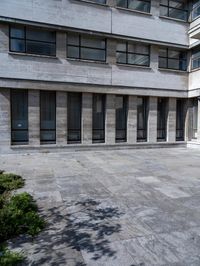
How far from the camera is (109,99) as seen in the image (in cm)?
1503

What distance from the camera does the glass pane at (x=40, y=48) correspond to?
43.6 ft

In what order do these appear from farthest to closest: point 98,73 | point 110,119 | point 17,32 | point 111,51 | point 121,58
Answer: point 121,58 < point 110,119 < point 111,51 < point 98,73 < point 17,32

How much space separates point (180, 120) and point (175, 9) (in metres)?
8.30

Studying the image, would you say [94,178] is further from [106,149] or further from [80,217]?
[106,149]

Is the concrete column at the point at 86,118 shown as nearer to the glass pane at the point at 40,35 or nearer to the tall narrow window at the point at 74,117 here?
the tall narrow window at the point at 74,117

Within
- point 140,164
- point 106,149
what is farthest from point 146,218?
point 106,149

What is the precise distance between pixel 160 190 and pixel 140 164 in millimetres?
3907

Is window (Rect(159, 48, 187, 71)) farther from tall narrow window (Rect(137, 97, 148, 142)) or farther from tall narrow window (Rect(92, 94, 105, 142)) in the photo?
tall narrow window (Rect(92, 94, 105, 142))

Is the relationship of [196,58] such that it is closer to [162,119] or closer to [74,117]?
[162,119]

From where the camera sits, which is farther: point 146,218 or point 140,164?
point 140,164

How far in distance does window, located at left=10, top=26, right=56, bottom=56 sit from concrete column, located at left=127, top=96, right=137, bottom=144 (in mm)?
5969

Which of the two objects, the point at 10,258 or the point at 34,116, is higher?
the point at 34,116

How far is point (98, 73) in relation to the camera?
1462 cm

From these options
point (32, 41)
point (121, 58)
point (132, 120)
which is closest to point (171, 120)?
point (132, 120)
